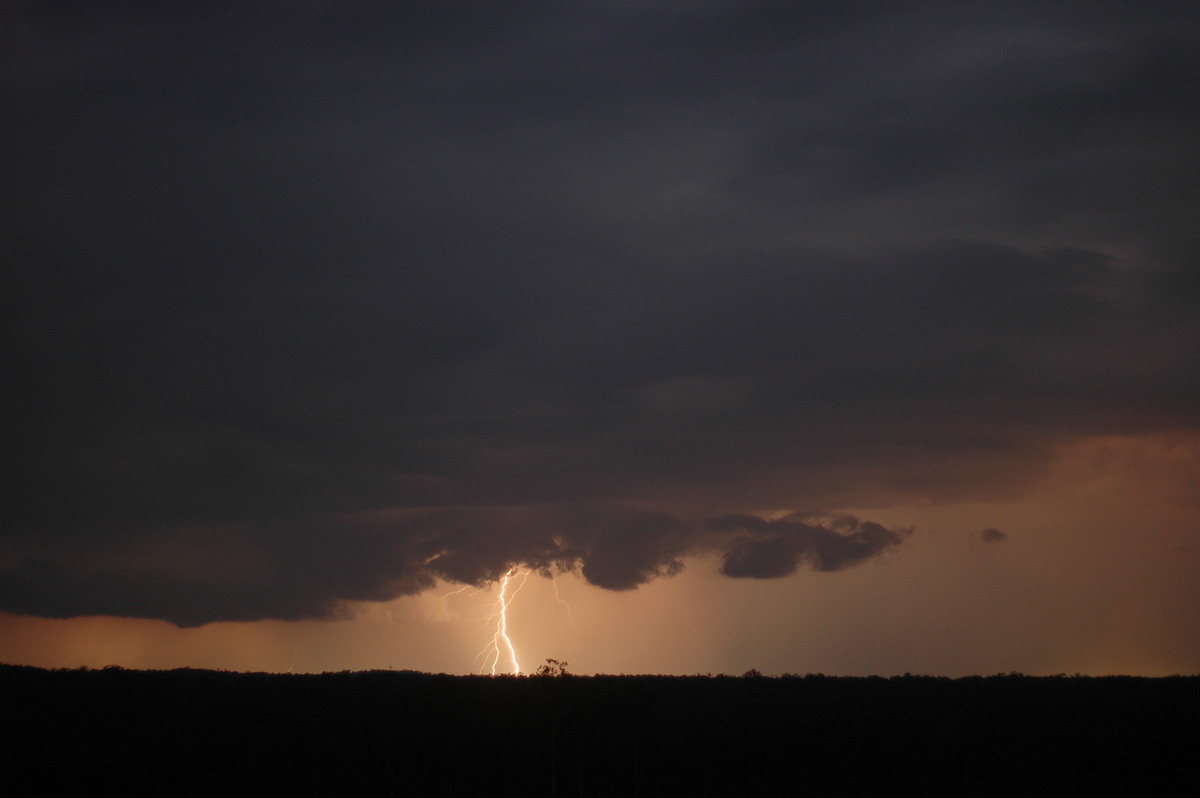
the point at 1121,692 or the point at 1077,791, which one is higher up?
the point at 1121,692

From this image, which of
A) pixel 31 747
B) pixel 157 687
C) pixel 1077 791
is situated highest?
pixel 157 687

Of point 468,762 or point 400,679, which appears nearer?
point 468,762

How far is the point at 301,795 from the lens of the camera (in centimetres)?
6606

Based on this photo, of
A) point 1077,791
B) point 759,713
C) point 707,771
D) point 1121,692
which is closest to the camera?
point 1077,791

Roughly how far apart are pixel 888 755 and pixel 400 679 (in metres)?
46.8

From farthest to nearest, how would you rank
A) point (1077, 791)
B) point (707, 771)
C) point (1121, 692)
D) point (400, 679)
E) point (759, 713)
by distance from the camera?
point (400, 679) < point (1121, 692) < point (759, 713) < point (707, 771) < point (1077, 791)

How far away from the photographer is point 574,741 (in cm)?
6938

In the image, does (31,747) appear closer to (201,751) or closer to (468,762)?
(201,751)

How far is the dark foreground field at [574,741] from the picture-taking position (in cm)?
6712

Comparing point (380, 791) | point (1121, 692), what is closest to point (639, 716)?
point (380, 791)

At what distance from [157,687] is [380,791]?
32285 mm

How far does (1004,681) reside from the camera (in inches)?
4050

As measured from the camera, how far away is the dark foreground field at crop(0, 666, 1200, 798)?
67125 mm

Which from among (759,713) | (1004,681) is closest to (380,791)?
(759,713)
